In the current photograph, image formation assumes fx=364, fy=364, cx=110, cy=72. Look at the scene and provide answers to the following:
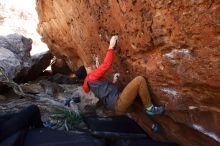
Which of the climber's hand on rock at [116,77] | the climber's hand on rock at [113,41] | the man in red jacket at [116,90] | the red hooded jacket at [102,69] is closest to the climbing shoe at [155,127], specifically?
the man in red jacket at [116,90]

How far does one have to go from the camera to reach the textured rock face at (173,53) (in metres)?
4.44

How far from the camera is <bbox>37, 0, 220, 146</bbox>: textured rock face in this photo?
444cm

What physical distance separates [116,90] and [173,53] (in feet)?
5.79

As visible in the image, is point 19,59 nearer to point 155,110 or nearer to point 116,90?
point 116,90

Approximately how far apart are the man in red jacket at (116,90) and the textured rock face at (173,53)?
142 mm

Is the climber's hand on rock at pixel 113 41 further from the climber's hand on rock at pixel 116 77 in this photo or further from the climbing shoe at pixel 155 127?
the climbing shoe at pixel 155 127

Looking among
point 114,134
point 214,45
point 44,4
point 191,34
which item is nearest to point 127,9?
point 191,34

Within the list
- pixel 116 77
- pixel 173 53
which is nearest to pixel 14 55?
pixel 116 77

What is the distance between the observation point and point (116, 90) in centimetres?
650

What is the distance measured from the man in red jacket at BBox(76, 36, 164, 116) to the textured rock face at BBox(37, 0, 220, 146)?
142mm

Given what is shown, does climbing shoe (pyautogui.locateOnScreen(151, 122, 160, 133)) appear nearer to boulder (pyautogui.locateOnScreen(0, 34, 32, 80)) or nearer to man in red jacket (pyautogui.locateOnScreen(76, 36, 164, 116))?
man in red jacket (pyautogui.locateOnScreen(76, 36, 164, 116))

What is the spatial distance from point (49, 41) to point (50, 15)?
1.51m

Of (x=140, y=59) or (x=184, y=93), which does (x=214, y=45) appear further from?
(x=140, y=59)

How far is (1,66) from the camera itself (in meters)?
9.57
